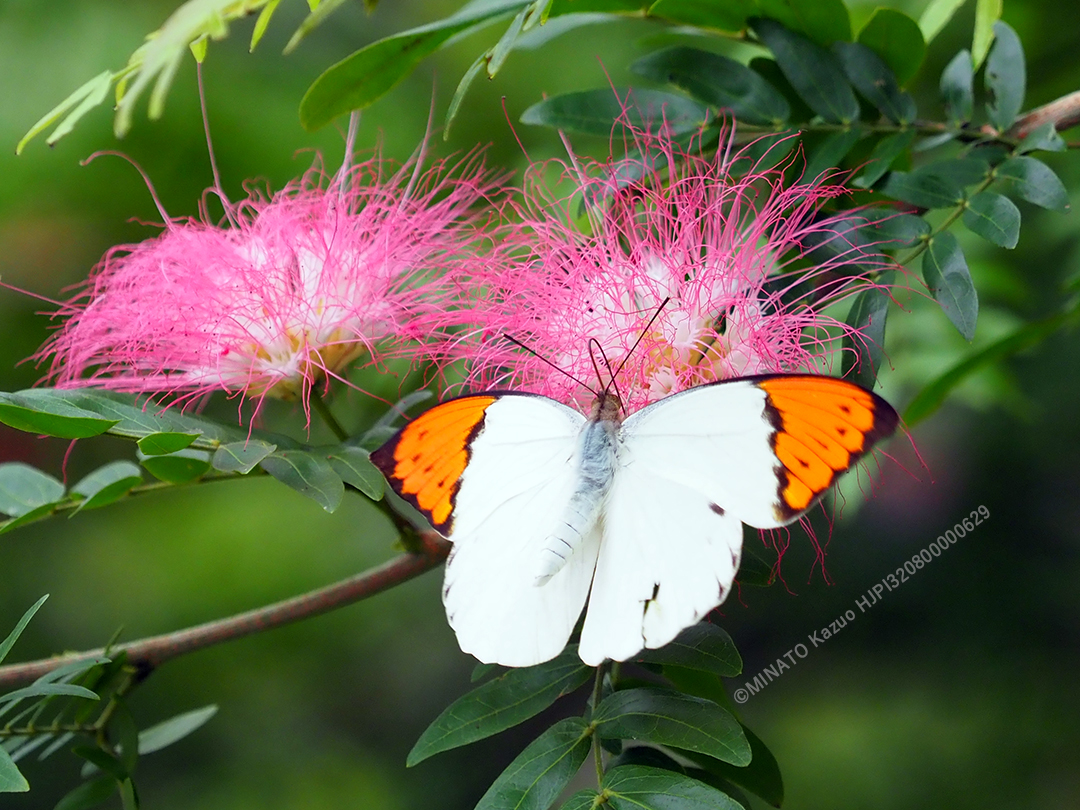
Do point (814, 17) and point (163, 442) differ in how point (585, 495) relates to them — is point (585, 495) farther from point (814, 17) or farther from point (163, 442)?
point (814, 17)

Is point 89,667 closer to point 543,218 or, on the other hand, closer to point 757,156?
point 543,218

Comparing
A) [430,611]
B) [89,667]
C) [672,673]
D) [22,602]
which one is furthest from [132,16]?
[672,673]

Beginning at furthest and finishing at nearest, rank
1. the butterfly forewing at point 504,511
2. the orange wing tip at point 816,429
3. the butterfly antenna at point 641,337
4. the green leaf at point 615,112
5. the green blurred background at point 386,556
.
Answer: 1. the green blurred background at point 386,556
2. the green leaf at point 615,112
3. the butterfly antenna at point 641,337
4. the butterfly forewing at point 504,511
5. the orange wing tip at point 816,429

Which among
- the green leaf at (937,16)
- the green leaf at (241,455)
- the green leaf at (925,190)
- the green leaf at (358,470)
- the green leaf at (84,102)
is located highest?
the green leaf at (84,102)

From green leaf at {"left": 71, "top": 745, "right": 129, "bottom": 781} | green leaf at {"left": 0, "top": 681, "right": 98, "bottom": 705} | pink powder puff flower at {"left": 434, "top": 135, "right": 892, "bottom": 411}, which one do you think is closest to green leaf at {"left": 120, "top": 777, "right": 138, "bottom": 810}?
green leaf at {"left": 71, "top": 745, "right": 129, "bottom": 781}

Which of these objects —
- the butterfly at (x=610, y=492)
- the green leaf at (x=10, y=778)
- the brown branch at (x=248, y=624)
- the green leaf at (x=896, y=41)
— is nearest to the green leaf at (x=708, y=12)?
the green leaf at (x=896, y=41)

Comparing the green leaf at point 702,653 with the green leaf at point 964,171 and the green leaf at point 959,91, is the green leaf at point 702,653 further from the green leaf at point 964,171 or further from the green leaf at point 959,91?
the green leaf at point 959,91

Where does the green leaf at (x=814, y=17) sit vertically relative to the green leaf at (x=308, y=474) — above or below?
above
